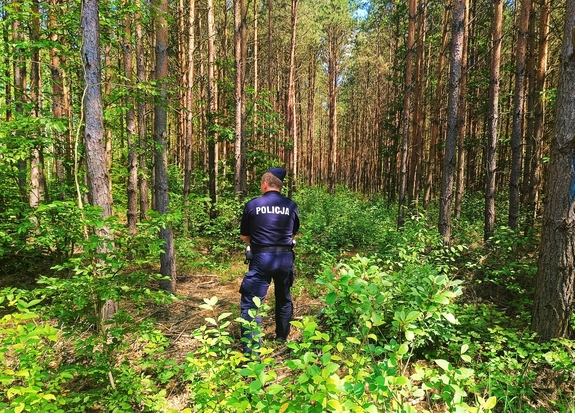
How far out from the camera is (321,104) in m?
37.1

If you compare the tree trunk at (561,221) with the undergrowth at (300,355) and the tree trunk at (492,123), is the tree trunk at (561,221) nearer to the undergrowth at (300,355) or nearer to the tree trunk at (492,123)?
the undergrowth at (300,355)

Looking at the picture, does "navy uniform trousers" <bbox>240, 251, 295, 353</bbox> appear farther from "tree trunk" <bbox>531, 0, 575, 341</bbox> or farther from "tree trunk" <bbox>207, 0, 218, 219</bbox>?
Answer: "tree trunk" <bbox>207, 0, 218, 219</bbox>

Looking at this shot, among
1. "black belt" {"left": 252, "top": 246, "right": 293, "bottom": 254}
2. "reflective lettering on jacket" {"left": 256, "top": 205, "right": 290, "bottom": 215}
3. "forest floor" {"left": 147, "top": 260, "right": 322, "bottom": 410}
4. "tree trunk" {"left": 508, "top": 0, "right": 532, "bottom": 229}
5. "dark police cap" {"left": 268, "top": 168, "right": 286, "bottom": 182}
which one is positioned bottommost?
"forest floor" {"left": 147, "top": 260, "right": 322, "bottom": 410}

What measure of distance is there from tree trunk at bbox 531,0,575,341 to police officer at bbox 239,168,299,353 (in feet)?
9.32

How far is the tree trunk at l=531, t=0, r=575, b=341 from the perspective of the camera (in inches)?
124

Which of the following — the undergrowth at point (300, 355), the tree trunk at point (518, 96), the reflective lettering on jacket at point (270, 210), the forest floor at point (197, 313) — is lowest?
the forest floor at point (197, 313)

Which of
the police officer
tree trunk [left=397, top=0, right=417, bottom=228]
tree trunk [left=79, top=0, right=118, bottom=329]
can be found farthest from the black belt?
tree trunk [left=397, top=0, right=417, bottom=228]

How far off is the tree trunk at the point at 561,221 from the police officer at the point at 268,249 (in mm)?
2840

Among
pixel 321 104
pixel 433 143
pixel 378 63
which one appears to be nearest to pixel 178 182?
pixel 433 143

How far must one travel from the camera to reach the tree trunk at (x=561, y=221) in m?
3.15

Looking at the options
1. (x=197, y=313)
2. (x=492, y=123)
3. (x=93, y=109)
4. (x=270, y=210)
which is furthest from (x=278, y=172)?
(x=492, y=123)

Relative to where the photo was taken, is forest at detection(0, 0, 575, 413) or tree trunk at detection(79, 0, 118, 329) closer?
forest at detection(0, 0, 575, 413)

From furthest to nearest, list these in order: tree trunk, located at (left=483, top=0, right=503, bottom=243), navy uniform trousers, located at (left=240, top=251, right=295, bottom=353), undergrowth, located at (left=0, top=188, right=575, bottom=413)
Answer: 1. tree trunk, located at (left=483, top=0, right=503, bottom=243)
2. navy uniform trousers, located at (left=240, top=251, right=295, bottom=353)
3. undergrowth, located at (left=0, top=188, right=575, bottom=413)

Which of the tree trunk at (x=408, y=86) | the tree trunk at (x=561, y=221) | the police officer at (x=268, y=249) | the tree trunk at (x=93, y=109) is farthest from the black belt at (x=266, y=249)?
the tree trunk at (x=408, y=86)
